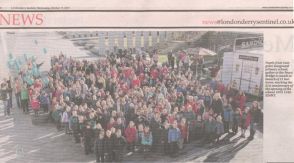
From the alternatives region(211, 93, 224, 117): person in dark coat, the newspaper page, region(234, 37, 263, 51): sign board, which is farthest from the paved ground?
region(234, 37, 263, 51): sign board

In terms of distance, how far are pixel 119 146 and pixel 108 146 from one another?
40 mm

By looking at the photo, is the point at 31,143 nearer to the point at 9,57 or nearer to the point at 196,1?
the point at 9,57

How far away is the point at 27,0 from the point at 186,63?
628 millimetres

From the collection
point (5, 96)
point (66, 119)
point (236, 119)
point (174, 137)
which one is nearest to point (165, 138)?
point (174, 137)

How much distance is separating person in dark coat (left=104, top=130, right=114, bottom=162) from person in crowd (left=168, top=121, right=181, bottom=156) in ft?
0.71

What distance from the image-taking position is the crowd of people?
157cm

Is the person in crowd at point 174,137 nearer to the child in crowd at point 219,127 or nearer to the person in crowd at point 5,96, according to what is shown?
the child in crowd at point 219,127

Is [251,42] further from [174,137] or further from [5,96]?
[5,96]

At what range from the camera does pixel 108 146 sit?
1.55 meters

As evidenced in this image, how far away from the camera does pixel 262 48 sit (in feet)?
5.11

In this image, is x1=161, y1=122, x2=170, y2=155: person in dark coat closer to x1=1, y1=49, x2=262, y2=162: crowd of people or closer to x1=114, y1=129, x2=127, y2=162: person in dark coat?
x1=1, y1=49, x2=262, y2=162: crowd of people

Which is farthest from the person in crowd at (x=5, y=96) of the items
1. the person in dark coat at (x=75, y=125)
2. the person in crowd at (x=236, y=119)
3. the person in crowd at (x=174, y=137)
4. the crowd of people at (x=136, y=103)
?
the person in crowd at (x=236, y=119)

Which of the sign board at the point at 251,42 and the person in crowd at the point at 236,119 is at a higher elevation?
the sign board at the point at 251,42

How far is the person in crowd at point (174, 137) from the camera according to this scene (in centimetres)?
156
